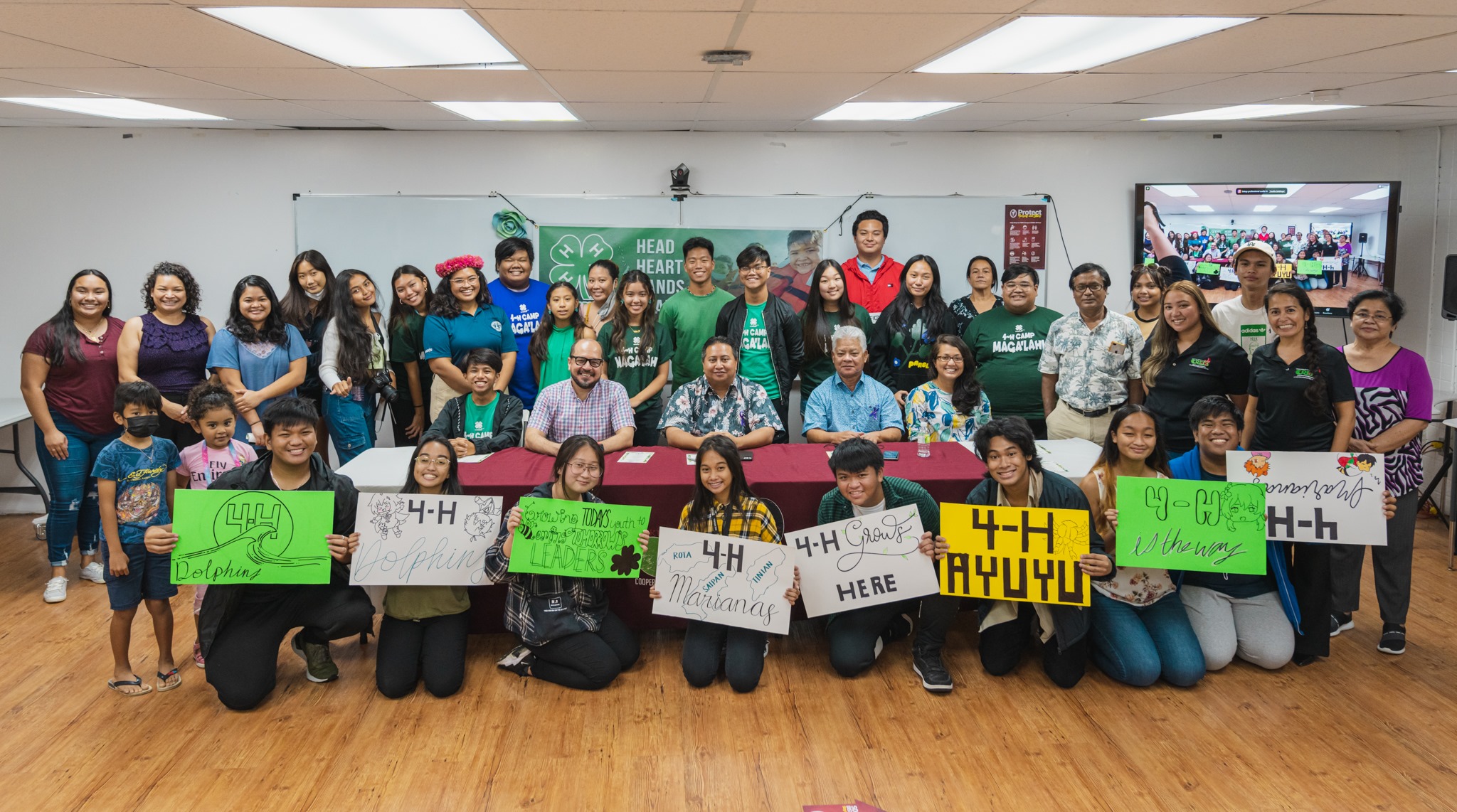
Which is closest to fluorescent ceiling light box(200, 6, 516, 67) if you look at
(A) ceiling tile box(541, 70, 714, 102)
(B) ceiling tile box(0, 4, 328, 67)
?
(B) ceiling tile box(0, 4, 328, 67)

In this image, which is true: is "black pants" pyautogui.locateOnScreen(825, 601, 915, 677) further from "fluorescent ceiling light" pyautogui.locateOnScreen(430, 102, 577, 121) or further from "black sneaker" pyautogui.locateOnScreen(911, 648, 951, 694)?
"fluorescent ceiling light" pyautogui.locateOnScreen(430, 102, 577, 121)

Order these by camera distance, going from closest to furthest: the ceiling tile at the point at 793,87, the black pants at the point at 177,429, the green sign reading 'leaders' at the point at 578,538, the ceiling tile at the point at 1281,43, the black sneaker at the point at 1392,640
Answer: the ceiling tile at the point at 1281,43 → the green sign reading 'leaders' at the point at 578,538 → the black sneaker at the point at 1392,640 → the ceiling tile at the point at 793,87 → the black pants at the point at 177,429

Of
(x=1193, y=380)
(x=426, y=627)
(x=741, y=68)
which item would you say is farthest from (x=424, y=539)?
(x=1193, y=380)

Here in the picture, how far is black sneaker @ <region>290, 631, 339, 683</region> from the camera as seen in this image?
3.07m

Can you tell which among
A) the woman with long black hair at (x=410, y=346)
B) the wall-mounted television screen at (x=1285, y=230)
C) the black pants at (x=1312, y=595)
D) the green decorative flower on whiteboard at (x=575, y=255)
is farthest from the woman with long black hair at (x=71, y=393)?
the wall-mounted television screen at (x=1285, y=230)

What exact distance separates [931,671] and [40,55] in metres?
3.83

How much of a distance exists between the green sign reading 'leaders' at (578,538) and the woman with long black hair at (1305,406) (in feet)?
7.81

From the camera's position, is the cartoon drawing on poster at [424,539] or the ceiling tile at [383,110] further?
the ceiling tile at [383,110]

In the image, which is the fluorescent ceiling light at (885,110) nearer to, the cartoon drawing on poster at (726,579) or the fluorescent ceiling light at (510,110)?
the fluorescent ceiling light at (510,110)

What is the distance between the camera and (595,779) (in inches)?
98.0

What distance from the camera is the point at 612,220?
5.38 meters

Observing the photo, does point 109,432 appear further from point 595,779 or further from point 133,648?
point 595,779

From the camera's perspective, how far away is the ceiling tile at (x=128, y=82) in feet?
11.1

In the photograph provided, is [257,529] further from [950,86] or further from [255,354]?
[950,86]
